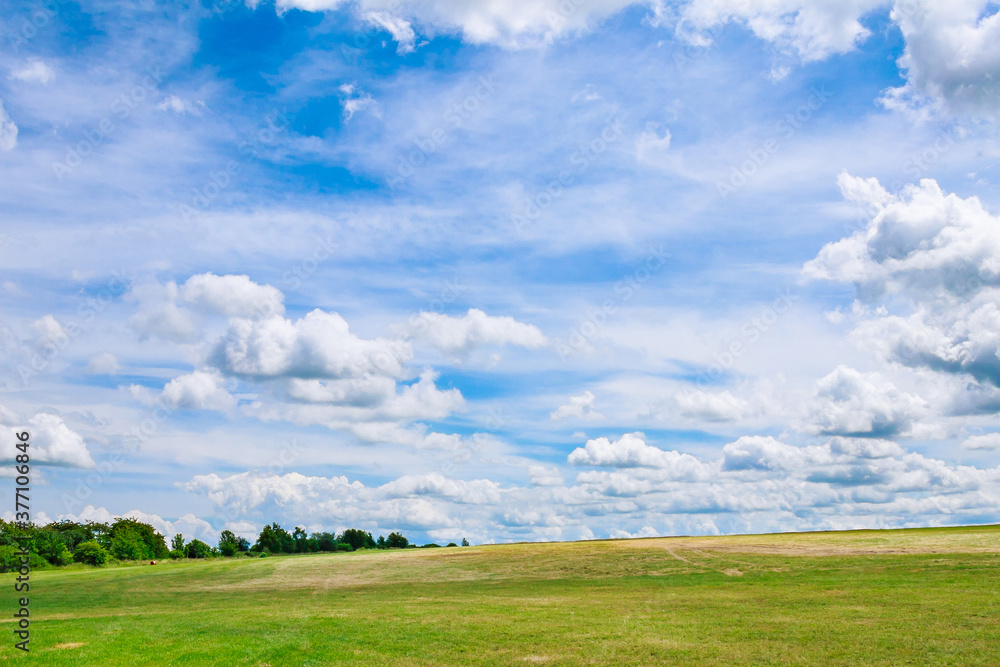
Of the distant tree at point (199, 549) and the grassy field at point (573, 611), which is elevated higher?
the grassy field at point (573, 611)

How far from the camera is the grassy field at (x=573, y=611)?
28.9m

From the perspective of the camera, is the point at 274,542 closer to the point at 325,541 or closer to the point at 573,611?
the point at 325,541

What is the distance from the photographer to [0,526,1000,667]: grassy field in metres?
28.9

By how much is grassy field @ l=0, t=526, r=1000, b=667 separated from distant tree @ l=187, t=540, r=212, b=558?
4697 inches

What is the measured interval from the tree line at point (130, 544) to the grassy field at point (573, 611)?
57832 millimetres

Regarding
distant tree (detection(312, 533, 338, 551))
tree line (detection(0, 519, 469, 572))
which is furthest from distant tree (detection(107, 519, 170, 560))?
distant tree (detection(312, 533, 338, 551))

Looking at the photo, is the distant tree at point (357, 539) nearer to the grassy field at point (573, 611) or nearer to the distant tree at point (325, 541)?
the distant tree at point (325, 541)

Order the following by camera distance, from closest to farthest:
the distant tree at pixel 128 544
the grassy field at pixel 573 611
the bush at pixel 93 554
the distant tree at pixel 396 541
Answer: the grassy field at pixel 573 611 < the bush at pixel 93 554 < the distant tree at pixel 128 544 < the distant tree at pixel 396 541

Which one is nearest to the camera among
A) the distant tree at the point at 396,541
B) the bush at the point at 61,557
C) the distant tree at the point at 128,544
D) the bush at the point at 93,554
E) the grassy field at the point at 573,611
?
the grassy field at the point at 573,611

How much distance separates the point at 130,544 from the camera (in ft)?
510

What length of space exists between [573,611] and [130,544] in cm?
14785

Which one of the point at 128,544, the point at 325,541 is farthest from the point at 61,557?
the point at 325,541

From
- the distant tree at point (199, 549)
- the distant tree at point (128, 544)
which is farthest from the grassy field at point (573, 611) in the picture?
the distant tree at point (199, 549)

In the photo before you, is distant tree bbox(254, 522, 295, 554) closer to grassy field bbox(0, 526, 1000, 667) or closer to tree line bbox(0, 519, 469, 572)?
tree line bbox(0, 519, 469, 572)
